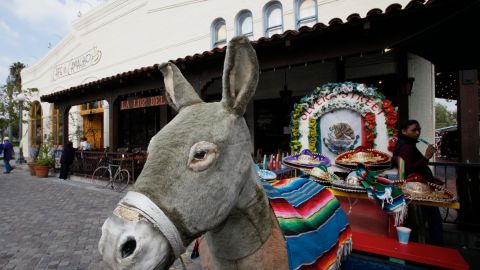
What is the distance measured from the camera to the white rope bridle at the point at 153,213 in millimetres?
847

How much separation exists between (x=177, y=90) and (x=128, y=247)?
→ 2.53ft

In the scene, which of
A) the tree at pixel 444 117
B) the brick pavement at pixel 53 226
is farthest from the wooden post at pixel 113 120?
the tree at pixel 444 117

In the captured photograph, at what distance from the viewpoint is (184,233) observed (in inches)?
36.5

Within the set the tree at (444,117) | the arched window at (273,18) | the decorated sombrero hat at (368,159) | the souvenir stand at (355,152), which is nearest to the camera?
the souvenir stand at (355,152)

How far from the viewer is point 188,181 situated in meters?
0.96

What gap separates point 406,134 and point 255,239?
3613 millimetres

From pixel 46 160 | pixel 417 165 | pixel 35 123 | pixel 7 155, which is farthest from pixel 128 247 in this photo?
pixel 35 123

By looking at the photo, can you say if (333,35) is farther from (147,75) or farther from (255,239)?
(147,75)

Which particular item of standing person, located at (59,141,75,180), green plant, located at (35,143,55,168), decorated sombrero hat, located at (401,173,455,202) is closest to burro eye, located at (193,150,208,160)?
decorated sombrero hat, located at (401,173,455,202)

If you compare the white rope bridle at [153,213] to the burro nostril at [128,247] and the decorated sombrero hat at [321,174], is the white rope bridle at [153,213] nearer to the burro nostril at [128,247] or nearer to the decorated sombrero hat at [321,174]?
the burro nostril at [128,247]

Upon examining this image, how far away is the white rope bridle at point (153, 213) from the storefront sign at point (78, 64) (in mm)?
16140

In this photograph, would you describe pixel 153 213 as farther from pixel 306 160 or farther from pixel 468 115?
pixel 468 115

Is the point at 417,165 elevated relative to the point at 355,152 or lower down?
lower down

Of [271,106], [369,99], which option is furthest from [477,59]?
[271,106]
